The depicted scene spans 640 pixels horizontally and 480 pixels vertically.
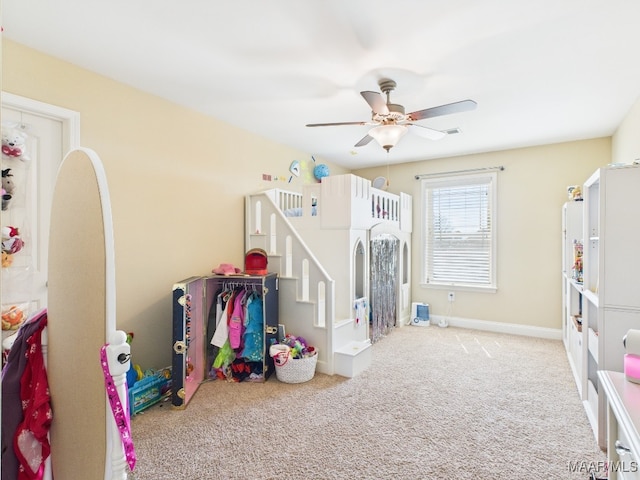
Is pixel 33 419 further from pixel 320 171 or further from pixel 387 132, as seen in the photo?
pixel 320 171

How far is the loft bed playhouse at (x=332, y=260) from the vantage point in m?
3.23

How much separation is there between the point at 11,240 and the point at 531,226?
5002mm

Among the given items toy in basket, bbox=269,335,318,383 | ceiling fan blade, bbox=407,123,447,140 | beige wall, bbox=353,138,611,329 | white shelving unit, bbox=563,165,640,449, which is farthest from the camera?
beige wall, bbox=353,138,611,329

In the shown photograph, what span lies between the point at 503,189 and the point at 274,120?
303 cm

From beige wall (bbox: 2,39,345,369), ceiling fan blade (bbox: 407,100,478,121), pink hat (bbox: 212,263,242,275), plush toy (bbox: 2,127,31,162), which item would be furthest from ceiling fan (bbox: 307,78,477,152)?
plush toy (bbox: 2,127,31,162)

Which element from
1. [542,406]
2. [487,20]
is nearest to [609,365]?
[542,406]

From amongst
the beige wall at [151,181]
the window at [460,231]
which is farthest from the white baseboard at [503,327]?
the beige wall at [151,181]

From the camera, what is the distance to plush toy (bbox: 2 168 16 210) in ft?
6.89

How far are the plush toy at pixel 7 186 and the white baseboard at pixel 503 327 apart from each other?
Result: 15.4ft

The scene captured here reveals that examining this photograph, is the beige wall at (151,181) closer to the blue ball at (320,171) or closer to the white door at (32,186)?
the white door at (32,186)

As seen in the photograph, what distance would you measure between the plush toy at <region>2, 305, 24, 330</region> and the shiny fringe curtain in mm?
3128

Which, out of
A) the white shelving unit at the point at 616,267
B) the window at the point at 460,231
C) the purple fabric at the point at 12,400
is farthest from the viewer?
the window at the point at 460,231

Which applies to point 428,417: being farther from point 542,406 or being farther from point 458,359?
point 458,359

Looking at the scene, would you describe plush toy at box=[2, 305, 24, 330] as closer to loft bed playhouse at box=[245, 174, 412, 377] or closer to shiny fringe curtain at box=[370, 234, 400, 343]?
loft bed playhouse at box=[245, 174, 412, 377]
